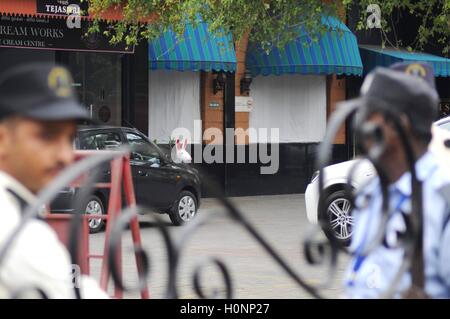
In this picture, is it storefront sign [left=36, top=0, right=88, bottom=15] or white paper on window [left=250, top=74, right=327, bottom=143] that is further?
white paper on window [left=250, top=74, right=327, bottom=143]

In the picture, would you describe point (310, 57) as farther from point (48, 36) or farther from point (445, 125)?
point (445, 125)

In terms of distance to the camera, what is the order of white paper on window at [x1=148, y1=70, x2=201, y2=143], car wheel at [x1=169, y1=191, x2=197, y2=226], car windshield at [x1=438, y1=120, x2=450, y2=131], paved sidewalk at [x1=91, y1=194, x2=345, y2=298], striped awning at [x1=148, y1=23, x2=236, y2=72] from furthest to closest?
white paper on window at [x1=148, y1=70, x2=201, y2=143]
striped awning at [x1=148, y1=23, x2=236, y2=72]
car wheel at [x1=169, y1=191, x2=197, y2=226]
car windshield at [x1=438, y1=120, x2=450, y2=131]
paved sidewalk at [x1=91, y1=194, x2=345, y2=298]

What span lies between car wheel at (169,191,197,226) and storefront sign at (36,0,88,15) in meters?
4.94

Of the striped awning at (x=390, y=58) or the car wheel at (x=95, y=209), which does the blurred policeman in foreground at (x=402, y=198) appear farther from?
the striped awning at (x=390, y=58)

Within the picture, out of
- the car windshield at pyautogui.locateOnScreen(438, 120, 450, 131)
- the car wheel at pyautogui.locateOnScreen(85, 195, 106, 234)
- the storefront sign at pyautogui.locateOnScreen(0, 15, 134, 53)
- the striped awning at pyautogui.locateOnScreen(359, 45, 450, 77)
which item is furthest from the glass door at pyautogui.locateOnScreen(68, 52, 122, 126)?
the car windshield at pyautogui.locateOnScreen(438, 120, 450, 131)

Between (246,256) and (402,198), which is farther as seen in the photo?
(246,256)

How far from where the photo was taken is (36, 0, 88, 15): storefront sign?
67.9 ft

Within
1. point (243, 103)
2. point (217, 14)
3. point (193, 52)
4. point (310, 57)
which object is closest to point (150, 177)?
point (217, 14)

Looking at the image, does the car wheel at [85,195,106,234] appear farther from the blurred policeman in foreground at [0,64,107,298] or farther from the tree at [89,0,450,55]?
the blurred policeman in foreground at [0,64,107,298]

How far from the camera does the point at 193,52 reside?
23062 millimetres

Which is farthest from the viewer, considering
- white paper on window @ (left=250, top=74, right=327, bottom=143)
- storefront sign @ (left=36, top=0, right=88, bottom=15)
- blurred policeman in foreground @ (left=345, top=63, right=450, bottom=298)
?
white paper on window @ (left=250, top=74, right=327, bottom=143)

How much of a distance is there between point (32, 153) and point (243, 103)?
22.8 meters
